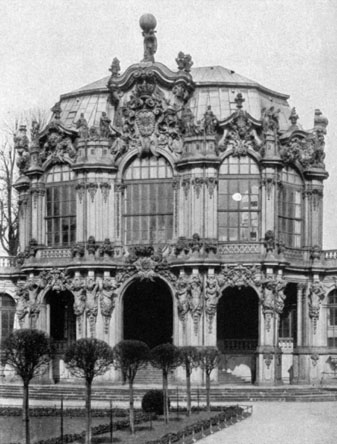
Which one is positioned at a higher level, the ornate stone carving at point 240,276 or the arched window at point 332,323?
the ornate stone carving at point 240,276

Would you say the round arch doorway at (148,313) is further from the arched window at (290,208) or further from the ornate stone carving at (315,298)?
the ornate stone carving at (315,298)

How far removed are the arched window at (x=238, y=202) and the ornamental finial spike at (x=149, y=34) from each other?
821cm

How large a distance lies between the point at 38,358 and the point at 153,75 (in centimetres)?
2714

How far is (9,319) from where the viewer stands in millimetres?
63344

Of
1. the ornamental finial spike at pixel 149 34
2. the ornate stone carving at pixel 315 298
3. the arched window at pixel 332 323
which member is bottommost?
the arched window at pixel 332 323

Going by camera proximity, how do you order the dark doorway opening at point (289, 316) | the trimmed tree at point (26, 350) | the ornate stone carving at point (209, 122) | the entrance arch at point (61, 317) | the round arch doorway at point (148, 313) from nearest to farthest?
1. the trimmed tree at point (26, 350)
2. the ornate stone carving at point (209, 122)
3. the dark doorway opening at point (289, 316)
4. the entrance arch at point (61, 317)
5. the round arch doorway at point (148, 313)

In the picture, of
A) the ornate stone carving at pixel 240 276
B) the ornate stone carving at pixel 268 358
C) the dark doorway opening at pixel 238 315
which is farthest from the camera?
the dark doorway opening at pixel 238 315

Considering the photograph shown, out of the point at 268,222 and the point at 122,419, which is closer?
the point at 122,419

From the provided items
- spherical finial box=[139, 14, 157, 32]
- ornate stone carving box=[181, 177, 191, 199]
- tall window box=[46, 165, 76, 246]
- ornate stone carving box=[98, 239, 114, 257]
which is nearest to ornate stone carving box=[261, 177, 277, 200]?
ornate stone carving box=[181, 177, 191, 199]

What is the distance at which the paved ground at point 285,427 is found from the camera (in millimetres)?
34312

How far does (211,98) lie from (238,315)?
1141 cm

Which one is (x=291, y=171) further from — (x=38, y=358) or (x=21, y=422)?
(x=38, y=358)

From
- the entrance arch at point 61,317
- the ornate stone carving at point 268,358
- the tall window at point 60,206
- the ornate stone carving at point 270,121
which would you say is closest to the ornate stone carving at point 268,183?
the ornate stone carving at point 270,121

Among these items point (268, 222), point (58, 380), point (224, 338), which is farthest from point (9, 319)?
point (268, 222)
